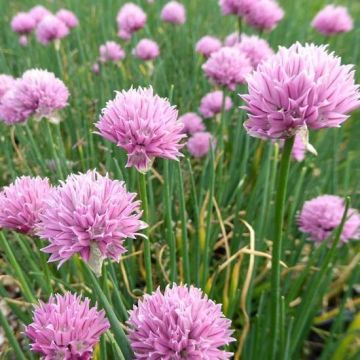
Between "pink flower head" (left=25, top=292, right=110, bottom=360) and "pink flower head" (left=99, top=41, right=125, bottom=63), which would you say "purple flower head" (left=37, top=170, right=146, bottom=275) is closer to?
"pink flower head" (left=25, top=292, right=110, bottom=360)

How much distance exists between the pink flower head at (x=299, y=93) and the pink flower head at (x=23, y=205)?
0.35 m

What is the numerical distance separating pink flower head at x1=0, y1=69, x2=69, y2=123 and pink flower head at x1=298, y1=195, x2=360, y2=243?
67 cm

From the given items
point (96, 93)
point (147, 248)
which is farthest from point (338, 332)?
point (96, 93)

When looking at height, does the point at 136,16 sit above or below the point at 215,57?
above

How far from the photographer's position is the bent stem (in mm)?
668

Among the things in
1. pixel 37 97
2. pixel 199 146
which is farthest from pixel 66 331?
pixel 199 146

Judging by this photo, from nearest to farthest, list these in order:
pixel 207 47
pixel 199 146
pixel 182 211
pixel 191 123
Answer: pixel 182 211, pixel 199 146, pixel 191 123, pixel 207 47

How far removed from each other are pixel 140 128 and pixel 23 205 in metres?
0.21

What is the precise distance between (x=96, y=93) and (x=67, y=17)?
56cm

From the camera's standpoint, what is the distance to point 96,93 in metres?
1.98

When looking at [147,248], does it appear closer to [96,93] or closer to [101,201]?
[101,201]

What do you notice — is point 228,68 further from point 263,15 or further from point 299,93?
point 299,93

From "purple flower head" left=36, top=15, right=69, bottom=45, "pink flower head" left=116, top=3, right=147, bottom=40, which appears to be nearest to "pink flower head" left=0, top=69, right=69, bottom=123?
"purple flower head" left=36, top=15, right=69, bottom=45

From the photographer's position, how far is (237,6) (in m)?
1.80
